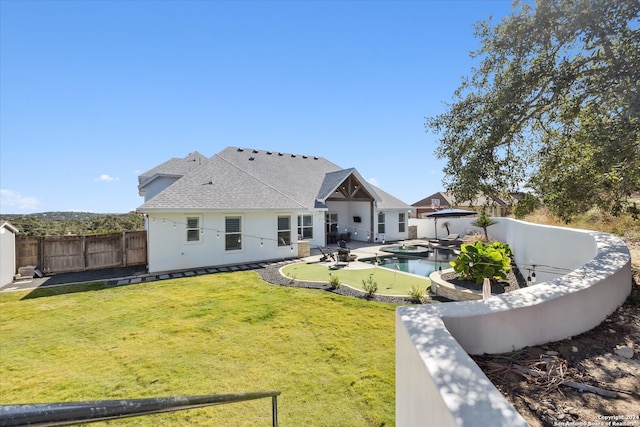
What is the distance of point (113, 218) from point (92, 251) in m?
17.8

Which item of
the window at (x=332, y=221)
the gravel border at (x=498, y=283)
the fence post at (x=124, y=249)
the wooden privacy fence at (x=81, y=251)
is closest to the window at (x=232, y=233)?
the wooden privacy fence at (x=81, y=251)

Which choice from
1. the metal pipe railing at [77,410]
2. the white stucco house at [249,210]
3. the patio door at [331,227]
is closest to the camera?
the metal pipe railing at [77,410]

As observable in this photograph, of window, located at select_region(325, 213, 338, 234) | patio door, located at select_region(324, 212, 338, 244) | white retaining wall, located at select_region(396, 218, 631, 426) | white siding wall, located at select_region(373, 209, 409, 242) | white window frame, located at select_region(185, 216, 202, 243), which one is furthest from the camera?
window, located at select_region(325, 213, 338, 234)

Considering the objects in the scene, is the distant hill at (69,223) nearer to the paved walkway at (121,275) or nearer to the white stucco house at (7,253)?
the white stucco house at (7,253)

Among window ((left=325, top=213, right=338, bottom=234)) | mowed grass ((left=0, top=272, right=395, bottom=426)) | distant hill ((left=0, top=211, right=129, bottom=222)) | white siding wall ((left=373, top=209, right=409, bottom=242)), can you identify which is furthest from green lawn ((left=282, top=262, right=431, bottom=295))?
distant hill ((left=0, top=211, right=129, bottom=222))

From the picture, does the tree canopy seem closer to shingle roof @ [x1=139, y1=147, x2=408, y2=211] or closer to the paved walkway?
the paved walkway

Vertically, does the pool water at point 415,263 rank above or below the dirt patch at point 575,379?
below

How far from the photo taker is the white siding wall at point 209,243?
1404cm

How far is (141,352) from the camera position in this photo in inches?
248

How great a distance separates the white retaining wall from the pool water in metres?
9.49

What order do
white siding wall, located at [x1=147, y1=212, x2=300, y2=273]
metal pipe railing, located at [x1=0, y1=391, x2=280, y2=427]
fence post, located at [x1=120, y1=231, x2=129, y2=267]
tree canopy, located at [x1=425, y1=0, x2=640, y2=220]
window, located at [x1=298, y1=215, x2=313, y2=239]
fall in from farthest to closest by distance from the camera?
window, located at [x1=298, y1=215, x2=313, y2=239]
fence post, located at [x1=120, y1=231, x2=129, y2=267]
white siding wall, located at [x1=147, y1=212, x2=300, y2=273]
tree canopy, located at [x1=425, y1=0, x2=640, y2=220]
metal pipe railing, located at [x1=0, y1=391, x2=280, y2=427]

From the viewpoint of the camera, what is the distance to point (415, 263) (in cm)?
1670

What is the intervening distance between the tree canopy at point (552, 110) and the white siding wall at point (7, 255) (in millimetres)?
17592

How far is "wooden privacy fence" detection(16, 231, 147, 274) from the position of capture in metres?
13.7
